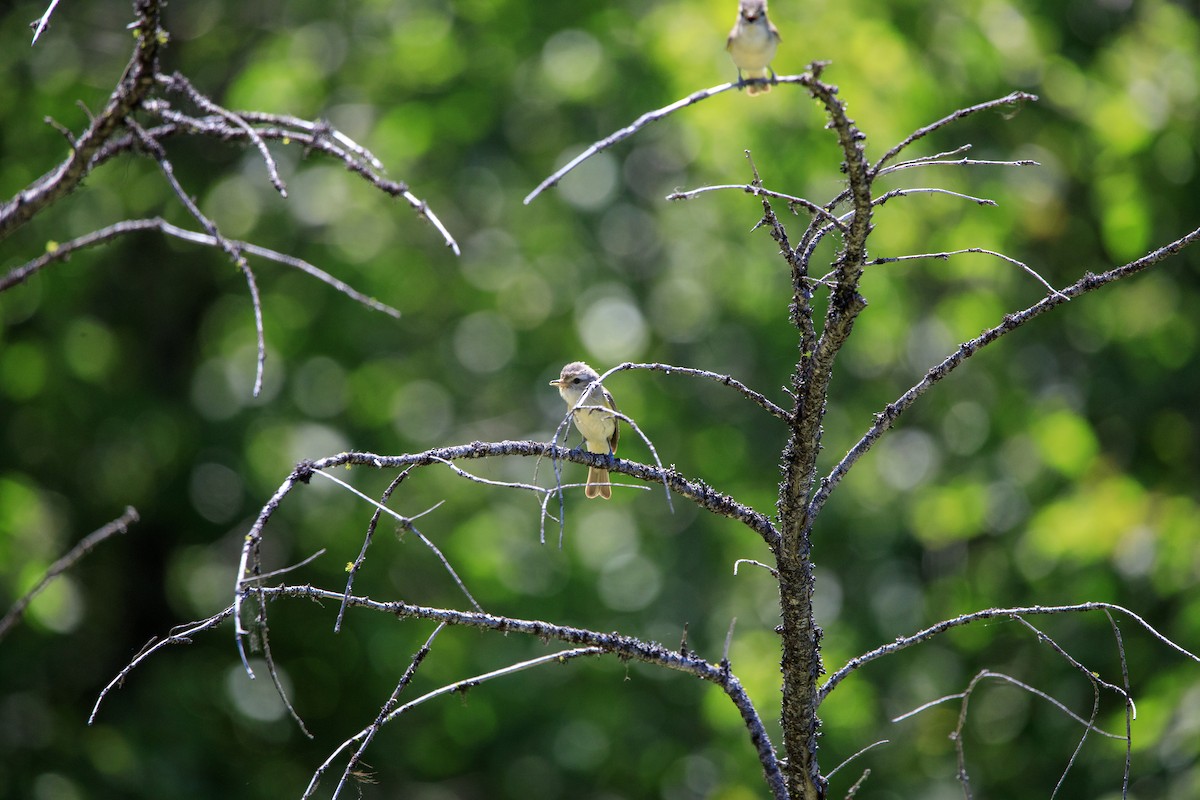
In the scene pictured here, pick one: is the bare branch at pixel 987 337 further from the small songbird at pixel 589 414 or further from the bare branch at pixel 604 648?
the small songbird at pixel 589 414

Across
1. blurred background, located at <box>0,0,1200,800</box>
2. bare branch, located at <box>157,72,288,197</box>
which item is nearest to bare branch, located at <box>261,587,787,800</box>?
bare branch, located at <box>157,72,288,197</box>

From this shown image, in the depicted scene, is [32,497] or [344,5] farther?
[344,5]

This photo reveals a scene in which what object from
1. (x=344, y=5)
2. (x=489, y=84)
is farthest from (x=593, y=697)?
(x=344, y=5)

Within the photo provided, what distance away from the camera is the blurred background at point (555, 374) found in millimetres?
10805

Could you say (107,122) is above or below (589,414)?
below

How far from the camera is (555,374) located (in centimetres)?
1282

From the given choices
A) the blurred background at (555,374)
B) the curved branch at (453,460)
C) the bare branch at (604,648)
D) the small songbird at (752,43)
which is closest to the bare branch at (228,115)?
the curved branch at (453,460)

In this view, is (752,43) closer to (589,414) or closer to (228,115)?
(228,115)

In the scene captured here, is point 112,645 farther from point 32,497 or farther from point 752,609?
point 752,609

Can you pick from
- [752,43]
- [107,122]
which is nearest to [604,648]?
[107,122]

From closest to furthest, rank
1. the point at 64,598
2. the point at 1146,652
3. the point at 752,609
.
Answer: the point at 1146,652 < the point at 64,598 < the point at 752,609

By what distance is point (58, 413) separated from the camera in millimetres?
11734

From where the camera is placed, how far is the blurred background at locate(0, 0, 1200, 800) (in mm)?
10805

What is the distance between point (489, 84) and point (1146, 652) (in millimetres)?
8886
